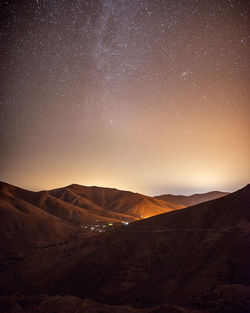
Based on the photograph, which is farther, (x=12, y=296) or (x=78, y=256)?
(x=78, y=256)

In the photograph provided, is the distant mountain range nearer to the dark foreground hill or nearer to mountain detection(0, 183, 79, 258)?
mountain detection(0, 183, 79, 258)

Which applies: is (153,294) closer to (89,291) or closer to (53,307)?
(89,291)

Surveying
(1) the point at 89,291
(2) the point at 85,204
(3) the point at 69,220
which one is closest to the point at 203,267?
(1) the point at 89,291

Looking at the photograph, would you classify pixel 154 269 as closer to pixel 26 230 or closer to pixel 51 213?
pixel 26 230

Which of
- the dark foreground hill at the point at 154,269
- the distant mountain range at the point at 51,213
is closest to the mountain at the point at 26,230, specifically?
the distant mountain range at the point at 51,213

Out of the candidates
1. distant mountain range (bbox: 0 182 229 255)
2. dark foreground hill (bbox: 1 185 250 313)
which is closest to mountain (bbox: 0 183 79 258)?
distant mountain range (bbox: 0 182 229 255)

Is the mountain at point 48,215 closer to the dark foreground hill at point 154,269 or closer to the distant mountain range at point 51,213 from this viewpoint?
the distant mountain range at point 51,213

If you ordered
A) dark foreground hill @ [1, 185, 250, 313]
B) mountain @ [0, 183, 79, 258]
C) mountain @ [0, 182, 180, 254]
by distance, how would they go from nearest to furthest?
dark foreground hill @ [1, 185, 250, 313], mountain @ [0, 183, 79, 258], mountain @ [0, 182, 180, 254]

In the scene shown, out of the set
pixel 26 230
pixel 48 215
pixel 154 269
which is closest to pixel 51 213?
pixel 48 215
